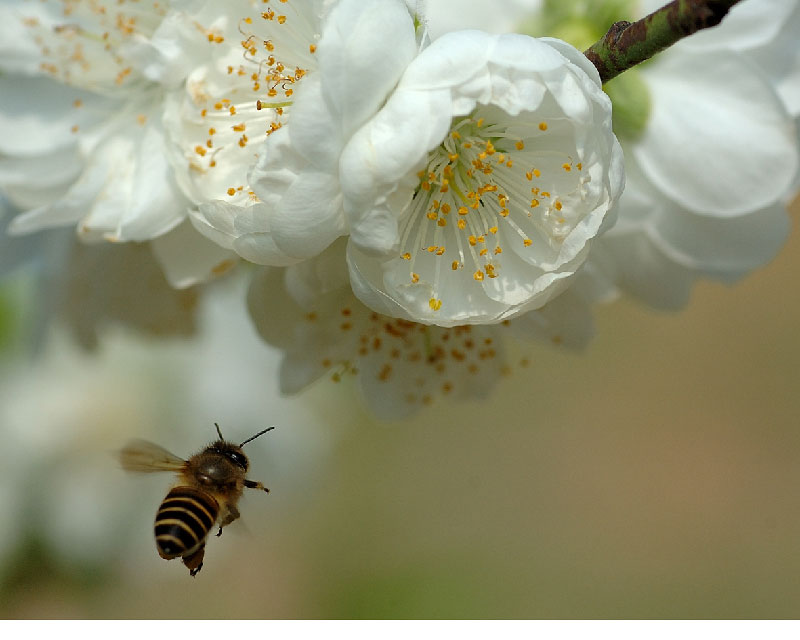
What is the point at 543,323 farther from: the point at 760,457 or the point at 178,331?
the point at 760,457

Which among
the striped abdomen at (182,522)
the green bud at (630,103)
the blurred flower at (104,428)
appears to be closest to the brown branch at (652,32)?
the green bud at (630,103)

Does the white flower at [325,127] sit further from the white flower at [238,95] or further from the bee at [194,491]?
the bee at [194,491]

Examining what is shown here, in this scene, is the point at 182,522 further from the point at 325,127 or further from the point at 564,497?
the point at 564,497

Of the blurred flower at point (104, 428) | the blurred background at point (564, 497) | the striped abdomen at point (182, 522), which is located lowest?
the blurred background at point (564, 497)

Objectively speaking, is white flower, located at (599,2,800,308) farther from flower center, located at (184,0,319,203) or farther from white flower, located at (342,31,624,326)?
flower center, located at (184,0,319,203)

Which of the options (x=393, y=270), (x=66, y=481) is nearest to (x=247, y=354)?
(x=66, y=481)

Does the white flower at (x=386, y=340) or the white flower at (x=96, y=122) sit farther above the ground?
the white flower at (x=96, y=122)
